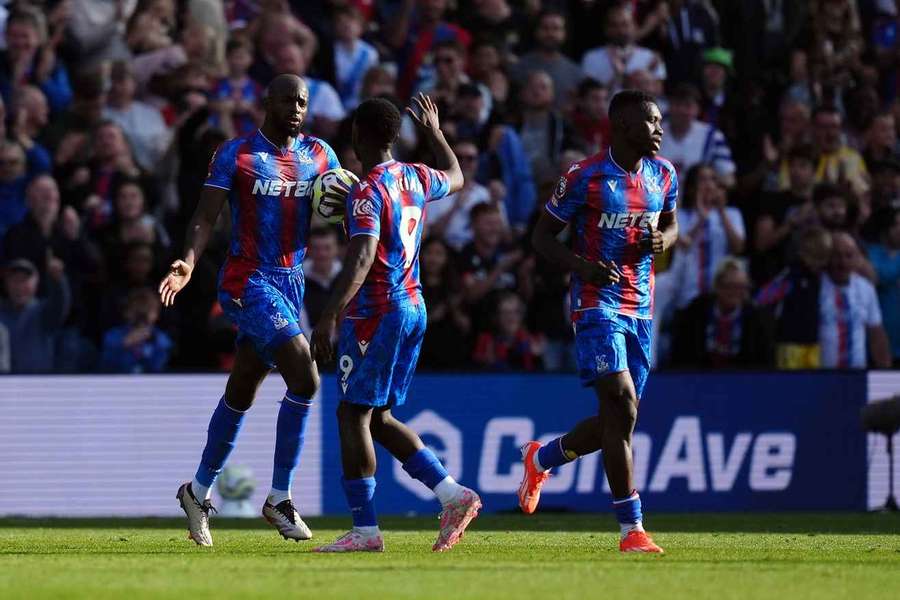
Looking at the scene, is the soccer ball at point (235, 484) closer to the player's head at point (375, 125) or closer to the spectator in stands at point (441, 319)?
the spectator in stands at point (441, 319)

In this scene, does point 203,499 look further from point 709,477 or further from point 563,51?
point 563,51

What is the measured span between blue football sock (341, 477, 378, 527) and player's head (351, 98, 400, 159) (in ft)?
5.84

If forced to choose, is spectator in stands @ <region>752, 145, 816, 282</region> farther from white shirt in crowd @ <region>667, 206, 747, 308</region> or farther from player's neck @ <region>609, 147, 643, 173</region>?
player's neck @ <region>609, 147, 643, 173</region>

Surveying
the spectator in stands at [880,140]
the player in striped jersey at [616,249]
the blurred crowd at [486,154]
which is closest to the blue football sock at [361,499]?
the player in striped jersey at [616,249]

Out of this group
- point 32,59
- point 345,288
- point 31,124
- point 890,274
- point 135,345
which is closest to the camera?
point 345,288

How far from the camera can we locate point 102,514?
15531 millimetres

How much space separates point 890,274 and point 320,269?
5651 millimetres

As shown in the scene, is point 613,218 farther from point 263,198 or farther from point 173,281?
point 173,281

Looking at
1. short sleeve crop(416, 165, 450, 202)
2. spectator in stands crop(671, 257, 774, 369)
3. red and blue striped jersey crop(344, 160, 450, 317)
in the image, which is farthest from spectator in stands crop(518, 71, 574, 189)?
red and blue striped jersey crop(344, 160, 450, 317)

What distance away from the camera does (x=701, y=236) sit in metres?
17.4

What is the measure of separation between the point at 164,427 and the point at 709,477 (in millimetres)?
4874

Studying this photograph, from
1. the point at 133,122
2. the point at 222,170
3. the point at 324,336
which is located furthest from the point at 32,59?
the point at 324,336

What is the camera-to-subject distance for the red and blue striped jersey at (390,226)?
31.3 ft

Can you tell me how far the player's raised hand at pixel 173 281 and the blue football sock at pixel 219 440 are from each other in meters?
0.98
